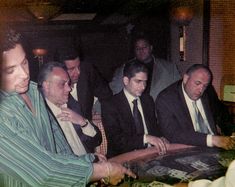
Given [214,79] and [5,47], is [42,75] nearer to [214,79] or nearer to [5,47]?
[5,47]

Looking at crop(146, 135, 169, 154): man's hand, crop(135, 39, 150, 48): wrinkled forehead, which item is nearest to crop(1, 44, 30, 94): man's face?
crop(135, 39, 150, 48): wrinkled forehead

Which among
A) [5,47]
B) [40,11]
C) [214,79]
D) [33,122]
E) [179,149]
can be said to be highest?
[40,11]

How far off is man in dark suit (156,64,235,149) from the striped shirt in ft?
2.16

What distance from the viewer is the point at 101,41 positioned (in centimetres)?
293

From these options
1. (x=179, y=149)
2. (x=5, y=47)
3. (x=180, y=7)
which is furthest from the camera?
(x=179, y=149)

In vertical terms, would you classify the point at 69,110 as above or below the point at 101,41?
below

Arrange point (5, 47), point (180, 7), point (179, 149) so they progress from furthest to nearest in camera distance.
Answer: point (179, 149), point (180, 7), point (5, 47)

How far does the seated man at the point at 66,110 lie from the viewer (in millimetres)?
2902

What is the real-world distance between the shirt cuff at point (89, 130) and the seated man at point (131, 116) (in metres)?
0.09

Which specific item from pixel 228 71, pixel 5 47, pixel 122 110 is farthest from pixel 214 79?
pixel 5 47

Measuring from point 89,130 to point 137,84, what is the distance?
0.48m

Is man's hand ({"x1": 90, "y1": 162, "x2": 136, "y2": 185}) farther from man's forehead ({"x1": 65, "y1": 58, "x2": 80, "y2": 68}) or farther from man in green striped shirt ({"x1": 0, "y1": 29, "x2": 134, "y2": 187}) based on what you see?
man's forehead ({"x1": 65, "y1": 58, "x2": 80, "y2": 68})

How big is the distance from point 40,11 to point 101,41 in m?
0.46

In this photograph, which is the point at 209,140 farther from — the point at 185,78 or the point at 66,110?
the point at 66,110
